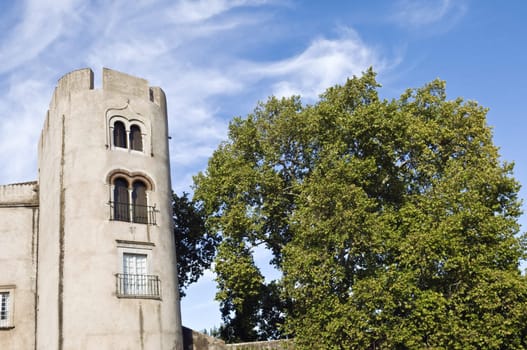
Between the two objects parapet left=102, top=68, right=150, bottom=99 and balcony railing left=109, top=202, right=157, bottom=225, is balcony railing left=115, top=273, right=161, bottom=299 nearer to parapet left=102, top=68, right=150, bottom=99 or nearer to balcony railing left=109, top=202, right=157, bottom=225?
balcony railing left=109, top=202, right=157, bottom=225

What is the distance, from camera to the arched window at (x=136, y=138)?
89.2 ft

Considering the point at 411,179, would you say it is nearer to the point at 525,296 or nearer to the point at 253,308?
the point at 525,296

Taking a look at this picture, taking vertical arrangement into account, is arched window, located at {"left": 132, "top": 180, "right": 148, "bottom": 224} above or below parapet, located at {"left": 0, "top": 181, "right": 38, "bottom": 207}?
below

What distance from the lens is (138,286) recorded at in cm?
2473

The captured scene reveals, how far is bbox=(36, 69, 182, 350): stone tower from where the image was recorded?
77.9 feet

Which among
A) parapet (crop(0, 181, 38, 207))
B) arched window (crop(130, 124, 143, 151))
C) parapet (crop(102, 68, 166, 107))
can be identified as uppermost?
parapet (crop(102, 68, 166, 107))

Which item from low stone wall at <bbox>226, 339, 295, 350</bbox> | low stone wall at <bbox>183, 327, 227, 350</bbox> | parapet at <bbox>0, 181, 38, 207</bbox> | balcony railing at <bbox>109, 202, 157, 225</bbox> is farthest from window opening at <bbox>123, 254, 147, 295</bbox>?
parapet at <bbox>0, 181, 38, 207</bbox>

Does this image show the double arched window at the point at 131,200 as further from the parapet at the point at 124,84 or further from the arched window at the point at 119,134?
the parapet at the point at 124,84

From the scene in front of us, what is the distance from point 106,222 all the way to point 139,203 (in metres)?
1.86

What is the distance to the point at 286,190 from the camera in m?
34.3

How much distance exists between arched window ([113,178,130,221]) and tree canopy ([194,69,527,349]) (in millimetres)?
6993

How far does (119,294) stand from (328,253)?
414 inches

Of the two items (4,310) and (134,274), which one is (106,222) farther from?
(4,310)

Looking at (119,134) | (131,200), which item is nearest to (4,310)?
(131,200)
